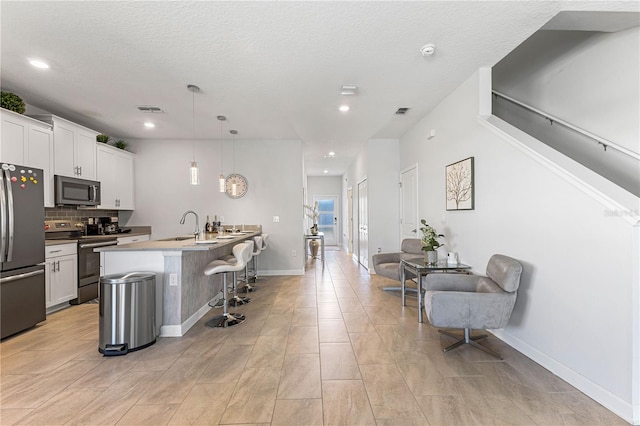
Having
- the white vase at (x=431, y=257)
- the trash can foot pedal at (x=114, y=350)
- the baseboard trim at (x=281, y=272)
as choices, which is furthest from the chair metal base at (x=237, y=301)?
the white vase at (x=431, y=257)

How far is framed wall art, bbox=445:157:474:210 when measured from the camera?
3.37 metres

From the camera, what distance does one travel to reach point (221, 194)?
585 centimetres

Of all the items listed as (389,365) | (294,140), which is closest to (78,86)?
(294,140)

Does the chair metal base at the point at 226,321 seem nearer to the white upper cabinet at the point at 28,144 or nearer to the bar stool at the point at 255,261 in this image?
the bar stool at the point at 255,261

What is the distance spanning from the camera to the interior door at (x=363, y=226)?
6.31m

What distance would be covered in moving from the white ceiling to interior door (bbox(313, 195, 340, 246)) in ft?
23.3

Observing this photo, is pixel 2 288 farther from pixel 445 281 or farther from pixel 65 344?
pixel 445 281

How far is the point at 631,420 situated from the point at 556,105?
3259mm

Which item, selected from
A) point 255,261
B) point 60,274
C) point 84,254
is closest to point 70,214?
point 84,254

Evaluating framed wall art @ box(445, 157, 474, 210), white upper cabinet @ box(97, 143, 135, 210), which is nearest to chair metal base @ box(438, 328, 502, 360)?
framed wall art @ box(445, 157, 474, 210)

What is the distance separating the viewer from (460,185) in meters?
3.59

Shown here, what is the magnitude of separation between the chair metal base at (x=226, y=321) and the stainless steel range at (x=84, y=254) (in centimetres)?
219

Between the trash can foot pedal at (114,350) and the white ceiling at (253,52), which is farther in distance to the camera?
the trash can foot pedal at (114,350)

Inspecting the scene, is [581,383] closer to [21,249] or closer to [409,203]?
[409,203]
